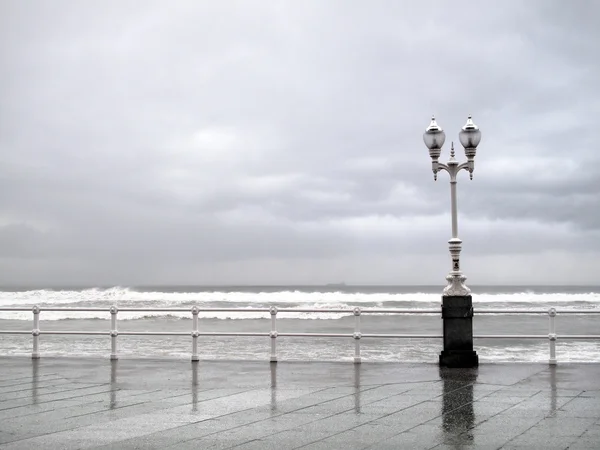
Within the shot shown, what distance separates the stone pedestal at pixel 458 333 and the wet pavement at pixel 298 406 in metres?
0.43

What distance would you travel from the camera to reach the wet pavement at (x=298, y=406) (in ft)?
Result: 25.3

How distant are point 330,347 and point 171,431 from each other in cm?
1552

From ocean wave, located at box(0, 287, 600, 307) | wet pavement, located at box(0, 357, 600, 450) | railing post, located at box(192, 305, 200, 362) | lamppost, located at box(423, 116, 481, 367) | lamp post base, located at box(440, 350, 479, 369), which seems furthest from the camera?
ocean wave, located at box(0, 287, 600, 307)

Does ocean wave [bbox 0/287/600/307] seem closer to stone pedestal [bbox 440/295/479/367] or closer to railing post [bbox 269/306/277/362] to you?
railing post [bbox 269/306/277/362]

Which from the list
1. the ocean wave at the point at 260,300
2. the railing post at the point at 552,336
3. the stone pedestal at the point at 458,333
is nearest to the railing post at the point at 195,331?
the stone pedestal at the point at 458,333

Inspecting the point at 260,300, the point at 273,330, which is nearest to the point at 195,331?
the point at 273,330

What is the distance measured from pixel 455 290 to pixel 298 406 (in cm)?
599

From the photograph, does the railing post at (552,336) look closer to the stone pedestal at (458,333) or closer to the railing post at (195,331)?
the stone pedestal at (458,333)

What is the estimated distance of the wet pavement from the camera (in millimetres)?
7703

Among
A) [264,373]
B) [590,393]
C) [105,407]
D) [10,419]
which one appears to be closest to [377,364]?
[264,373]

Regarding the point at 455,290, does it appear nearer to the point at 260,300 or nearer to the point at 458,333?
the point at 458,333

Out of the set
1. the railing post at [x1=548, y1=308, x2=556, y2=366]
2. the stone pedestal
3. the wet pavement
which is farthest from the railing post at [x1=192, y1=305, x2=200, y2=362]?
the railing post at [x1=548, y1=308, x2=556, y2=366]

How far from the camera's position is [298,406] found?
32.6 ft

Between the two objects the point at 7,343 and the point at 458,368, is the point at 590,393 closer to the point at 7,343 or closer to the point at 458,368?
the point at 458,368
